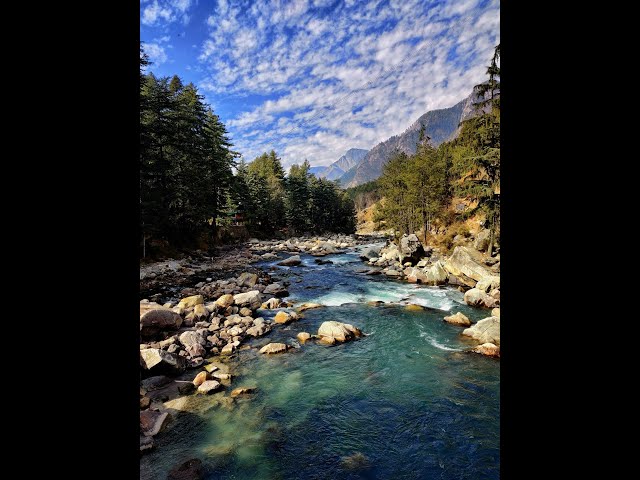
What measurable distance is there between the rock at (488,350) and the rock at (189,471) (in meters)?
7.98

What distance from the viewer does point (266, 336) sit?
Result: 10.9 m

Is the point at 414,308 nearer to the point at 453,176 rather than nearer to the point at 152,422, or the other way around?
the point at 152,422

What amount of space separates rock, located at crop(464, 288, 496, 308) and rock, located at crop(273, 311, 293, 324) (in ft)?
26.7

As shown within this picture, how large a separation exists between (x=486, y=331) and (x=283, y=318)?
729 centimetres

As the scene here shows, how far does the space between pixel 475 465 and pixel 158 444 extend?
5816 mm

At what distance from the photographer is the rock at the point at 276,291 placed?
16219mm

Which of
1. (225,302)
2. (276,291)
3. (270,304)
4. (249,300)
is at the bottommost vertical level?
(270,304)

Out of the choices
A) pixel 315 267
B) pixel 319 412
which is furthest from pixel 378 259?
pixel 319 412

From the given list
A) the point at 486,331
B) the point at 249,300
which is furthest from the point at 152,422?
the point at 486,331

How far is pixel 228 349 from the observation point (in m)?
9.64

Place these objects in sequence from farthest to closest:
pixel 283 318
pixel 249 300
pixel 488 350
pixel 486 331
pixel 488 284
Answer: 1. pixel 488 284
2. pixel 249 300
3. pixel 283 318
4. pixel 486 331
5. pixel 488 350

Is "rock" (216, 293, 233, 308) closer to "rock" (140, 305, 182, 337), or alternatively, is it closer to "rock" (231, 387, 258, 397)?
"rock" (140, 305, 182, 337)
